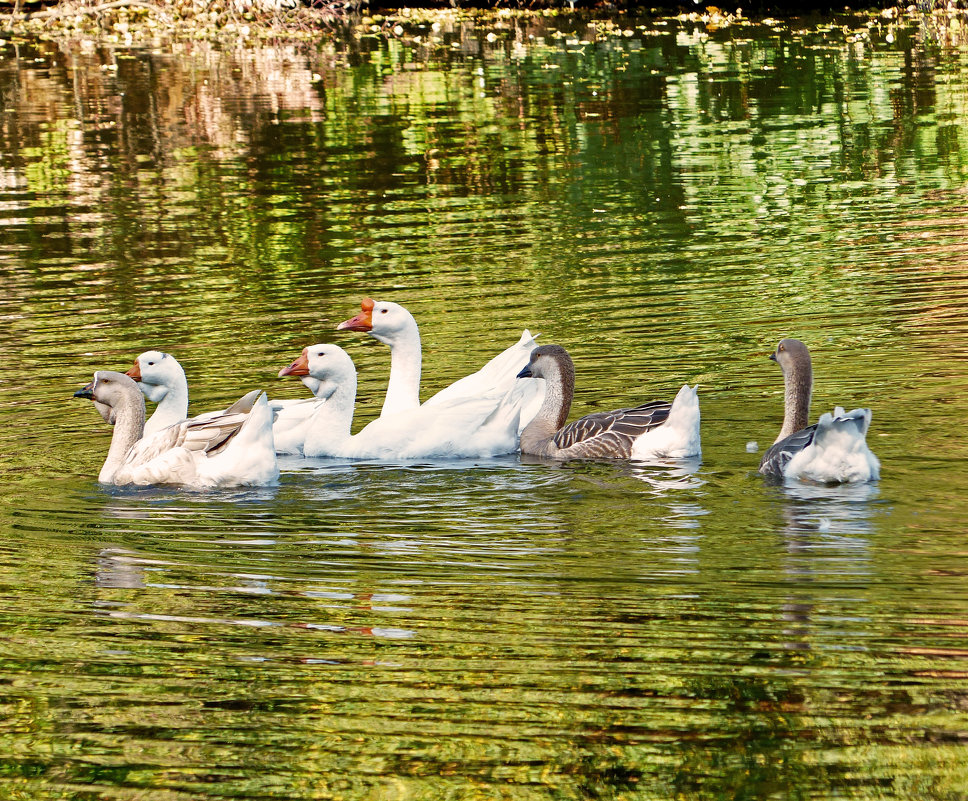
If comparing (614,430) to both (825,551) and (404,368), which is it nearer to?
(404,368)

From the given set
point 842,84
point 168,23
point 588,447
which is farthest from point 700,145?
point 168,23

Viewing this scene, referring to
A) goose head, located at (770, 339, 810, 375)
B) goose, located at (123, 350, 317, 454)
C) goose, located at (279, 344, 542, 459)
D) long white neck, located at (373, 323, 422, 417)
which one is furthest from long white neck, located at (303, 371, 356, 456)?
goose head, located at (770, 339, 810, 375)

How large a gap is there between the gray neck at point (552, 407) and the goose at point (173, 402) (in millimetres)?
1689

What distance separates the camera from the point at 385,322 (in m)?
11.4

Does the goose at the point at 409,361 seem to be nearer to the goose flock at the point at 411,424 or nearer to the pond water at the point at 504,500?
the goose flock at the point at 411,424

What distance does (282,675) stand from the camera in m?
6.17

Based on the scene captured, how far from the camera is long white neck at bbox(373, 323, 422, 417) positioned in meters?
11.4

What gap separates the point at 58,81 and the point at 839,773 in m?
33.4

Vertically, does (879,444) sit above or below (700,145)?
below

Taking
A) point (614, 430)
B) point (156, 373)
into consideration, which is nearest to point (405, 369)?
point (156, 373)

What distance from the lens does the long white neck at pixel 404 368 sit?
11375mm

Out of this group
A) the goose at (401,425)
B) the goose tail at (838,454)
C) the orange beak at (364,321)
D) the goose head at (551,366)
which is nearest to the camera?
the goose tail at (838,454)

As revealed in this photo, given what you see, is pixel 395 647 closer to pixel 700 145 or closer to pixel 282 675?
pixel 282 675

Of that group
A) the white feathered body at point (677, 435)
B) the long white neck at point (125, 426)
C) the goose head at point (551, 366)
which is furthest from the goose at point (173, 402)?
the white feathered body at point (677, 435)
